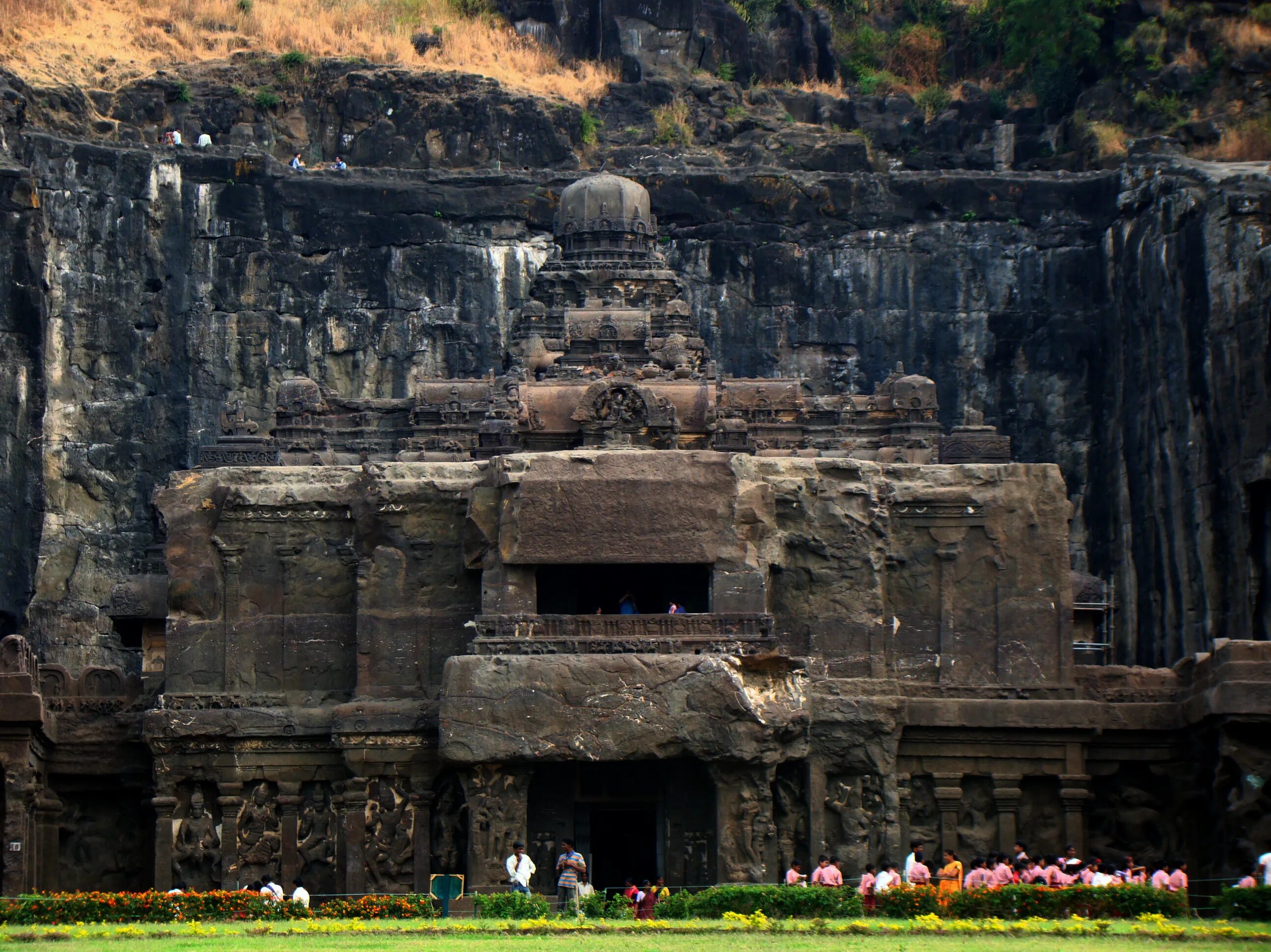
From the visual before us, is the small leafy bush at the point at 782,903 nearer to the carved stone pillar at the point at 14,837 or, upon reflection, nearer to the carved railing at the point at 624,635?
the carved railing at the point at 624,635

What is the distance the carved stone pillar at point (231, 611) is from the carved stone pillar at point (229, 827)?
6.21 feet

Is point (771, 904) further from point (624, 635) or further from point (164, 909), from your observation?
point (164, 909)

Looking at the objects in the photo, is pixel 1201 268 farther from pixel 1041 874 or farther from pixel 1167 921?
pixel 1167 921

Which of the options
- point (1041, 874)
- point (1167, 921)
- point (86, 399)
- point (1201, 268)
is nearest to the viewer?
point (1167, 921)

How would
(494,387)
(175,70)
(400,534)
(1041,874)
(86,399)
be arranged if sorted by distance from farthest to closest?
(175,70), (86,399), (494,387), (400,534), (1041,874)

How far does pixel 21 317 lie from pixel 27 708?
25805 millimetres

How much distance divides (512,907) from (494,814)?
6.68m

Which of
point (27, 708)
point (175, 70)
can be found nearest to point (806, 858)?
point (27, 708)

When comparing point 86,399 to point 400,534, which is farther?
point 86,399

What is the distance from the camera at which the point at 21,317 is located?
253 ft

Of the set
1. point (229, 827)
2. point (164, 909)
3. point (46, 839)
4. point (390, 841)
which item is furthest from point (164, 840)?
point (164, 909)

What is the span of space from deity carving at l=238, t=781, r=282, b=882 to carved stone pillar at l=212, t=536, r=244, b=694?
6.92 feet

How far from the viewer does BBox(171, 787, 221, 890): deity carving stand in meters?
54.3

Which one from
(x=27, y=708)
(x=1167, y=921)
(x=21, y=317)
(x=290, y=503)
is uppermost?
Result: (x=21, y=317)
